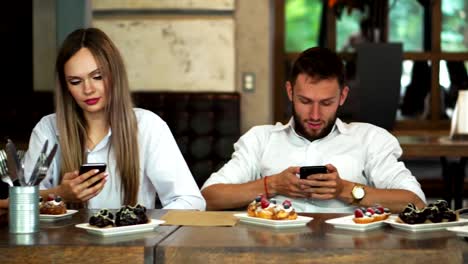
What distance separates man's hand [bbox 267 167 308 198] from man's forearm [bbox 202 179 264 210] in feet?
0.17

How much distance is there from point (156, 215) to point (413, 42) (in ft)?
12.1

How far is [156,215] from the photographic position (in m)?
2.44

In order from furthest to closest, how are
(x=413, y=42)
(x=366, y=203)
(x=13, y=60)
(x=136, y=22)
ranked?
(x=413, y=42), (x=136, y=22), (x=13, y=60), (x=366, y=203)

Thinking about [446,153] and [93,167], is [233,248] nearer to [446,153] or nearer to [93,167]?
[93,167]

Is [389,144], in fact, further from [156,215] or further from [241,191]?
[156,215]

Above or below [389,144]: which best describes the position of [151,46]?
above

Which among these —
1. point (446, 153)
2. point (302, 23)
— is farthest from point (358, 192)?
point (302, 23)

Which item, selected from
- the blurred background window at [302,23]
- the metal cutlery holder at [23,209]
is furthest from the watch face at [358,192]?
the blurred background window at [302,23]

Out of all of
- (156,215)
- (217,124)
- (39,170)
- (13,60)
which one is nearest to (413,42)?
(217,124)

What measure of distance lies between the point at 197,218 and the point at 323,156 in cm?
84

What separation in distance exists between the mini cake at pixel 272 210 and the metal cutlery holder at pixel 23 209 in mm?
559

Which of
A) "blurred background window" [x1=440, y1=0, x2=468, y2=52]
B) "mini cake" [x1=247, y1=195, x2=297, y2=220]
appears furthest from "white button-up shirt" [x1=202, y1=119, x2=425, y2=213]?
"blurred background window" [x1=440, y1=0, x2=468, y2=52]

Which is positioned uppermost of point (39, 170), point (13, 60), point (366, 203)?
point (13, 60)

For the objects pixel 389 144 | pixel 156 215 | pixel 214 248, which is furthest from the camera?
pixel 389 144
